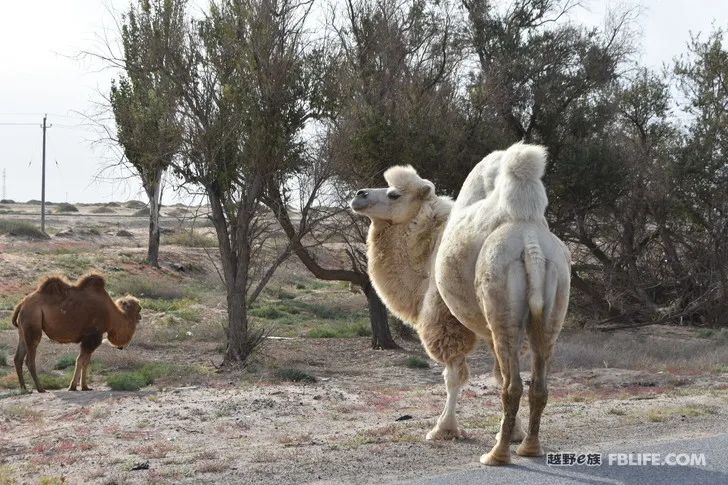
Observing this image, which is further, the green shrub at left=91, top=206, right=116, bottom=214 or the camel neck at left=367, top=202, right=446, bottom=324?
the green shrub at left=91, top=206, right=116, bottom=214

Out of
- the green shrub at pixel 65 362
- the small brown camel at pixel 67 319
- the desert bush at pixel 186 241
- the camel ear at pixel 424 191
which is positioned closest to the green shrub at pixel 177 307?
the green shrub at pixel 65 362

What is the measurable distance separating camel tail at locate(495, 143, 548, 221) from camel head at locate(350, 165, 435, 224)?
7.60ft

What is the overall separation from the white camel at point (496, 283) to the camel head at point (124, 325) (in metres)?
6.79

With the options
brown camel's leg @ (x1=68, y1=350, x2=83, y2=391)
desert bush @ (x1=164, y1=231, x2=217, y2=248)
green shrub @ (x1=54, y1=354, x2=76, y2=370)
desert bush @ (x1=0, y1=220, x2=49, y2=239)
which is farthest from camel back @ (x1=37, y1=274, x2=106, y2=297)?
desert bush @ (x1=0, y1=220, x2=49, y2=239)

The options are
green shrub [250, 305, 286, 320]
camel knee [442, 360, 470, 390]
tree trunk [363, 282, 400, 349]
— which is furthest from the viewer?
green shrub [250, 305, 286, 320]

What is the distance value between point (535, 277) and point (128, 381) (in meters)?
9.31

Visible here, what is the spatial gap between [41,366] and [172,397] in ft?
17.9

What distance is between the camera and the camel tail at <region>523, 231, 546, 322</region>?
294 inches

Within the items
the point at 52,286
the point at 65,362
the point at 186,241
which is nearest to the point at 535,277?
the point at 52,286

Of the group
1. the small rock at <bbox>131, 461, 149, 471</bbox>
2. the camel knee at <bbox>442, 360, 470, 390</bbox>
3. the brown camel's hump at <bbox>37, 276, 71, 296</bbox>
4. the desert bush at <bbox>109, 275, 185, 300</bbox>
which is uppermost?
the brown camel's hump at <bbox>37, 276, 71, 296</bbox>

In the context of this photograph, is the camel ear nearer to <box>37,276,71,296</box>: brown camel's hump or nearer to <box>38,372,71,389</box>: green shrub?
<box>37,276,71,296</box>: brown camel's hump

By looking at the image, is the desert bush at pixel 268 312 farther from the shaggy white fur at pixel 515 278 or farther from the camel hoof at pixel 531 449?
the camel hoof at pixel 531 449

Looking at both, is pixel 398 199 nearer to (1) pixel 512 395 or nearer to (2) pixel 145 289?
(1) pixel 512 395

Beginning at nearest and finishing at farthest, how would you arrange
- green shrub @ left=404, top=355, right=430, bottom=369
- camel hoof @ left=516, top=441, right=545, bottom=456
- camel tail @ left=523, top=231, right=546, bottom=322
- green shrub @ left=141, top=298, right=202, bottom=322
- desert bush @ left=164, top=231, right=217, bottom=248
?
camel tail @ left=523, top=231, right=546, bottom=322
camel hoof @ left=516, top=441, right=545, bottom=456
green shrub @ left=404, top=355, right=430, bottom=369
green shrub @ left=141, top=298, right=202, bottom=322
desert bush @ left=164, top=231, right=217, bottom=248
